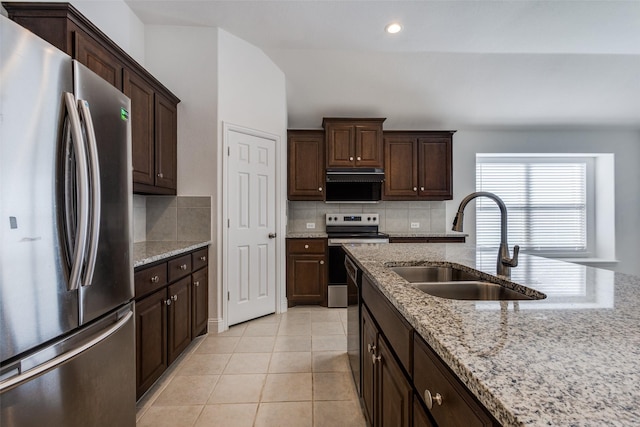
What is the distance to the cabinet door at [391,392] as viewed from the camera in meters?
0.86

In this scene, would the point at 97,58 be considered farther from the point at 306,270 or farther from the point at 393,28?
the point at 306,270

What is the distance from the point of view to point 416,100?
3.81 m

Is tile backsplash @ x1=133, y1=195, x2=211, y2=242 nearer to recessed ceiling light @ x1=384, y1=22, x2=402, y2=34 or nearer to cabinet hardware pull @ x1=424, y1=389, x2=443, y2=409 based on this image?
recessed ceiling light @ x1=384, y1=22, x2=402, y2=34

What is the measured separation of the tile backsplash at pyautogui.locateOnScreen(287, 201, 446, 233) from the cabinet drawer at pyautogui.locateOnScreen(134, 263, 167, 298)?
Result: 7.59 feet

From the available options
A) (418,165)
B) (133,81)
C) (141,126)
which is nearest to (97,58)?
(133,81)

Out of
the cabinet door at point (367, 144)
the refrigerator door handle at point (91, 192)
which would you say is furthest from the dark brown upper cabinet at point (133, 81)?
the cabinet door at point (367, 144)

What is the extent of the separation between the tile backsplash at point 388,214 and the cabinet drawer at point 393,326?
9.33ft

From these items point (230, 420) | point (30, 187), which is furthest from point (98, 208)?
point (230, 420)

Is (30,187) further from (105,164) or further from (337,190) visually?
(337,190)

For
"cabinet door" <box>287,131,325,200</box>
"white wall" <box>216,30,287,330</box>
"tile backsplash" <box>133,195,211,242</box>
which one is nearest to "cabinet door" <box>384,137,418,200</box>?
"cabinet door" <box>287,131,325,200</box>

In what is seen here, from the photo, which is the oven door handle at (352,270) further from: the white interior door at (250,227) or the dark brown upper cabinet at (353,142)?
the dark brown upper cabinet at (353,142)

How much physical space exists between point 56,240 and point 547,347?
1341mm

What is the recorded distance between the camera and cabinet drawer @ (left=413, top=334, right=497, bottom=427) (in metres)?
0.51

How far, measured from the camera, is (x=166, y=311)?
76.5 inches
